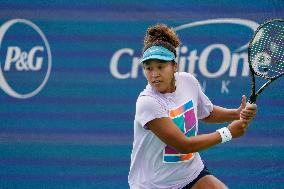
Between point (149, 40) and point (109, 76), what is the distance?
183 cm

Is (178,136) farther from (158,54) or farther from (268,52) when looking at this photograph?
(268,52)

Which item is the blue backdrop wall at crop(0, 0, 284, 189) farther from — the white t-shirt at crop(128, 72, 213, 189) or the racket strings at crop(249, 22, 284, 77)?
the white t-shirt at crop(128, 72, 213, 189)

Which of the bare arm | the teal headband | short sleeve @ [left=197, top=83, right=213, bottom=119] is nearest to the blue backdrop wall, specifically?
short sleeve @ [left=197, top=83, right=213, bottom=119]

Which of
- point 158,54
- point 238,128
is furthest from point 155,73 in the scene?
point 238,128

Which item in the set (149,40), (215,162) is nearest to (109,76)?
(215,162)

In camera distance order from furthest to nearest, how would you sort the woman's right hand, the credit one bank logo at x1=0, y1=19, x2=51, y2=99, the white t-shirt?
the credit one bank logo at x1=0, y1=19, x2=51, y2=99
the white t-shirt
the woman's right hand

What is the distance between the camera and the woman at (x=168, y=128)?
15.8 feet

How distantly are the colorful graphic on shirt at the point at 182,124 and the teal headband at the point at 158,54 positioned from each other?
1.07 feet

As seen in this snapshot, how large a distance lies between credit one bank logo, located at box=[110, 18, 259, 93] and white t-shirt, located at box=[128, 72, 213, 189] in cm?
175

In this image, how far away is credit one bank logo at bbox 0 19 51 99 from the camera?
6.79m

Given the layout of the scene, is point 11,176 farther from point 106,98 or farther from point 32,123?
point 106,98

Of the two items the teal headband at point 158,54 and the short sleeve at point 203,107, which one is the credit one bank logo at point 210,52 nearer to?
the short sleeve at point 203,107

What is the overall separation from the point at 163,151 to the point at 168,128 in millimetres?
200

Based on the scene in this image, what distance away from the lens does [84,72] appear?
22.4ft
